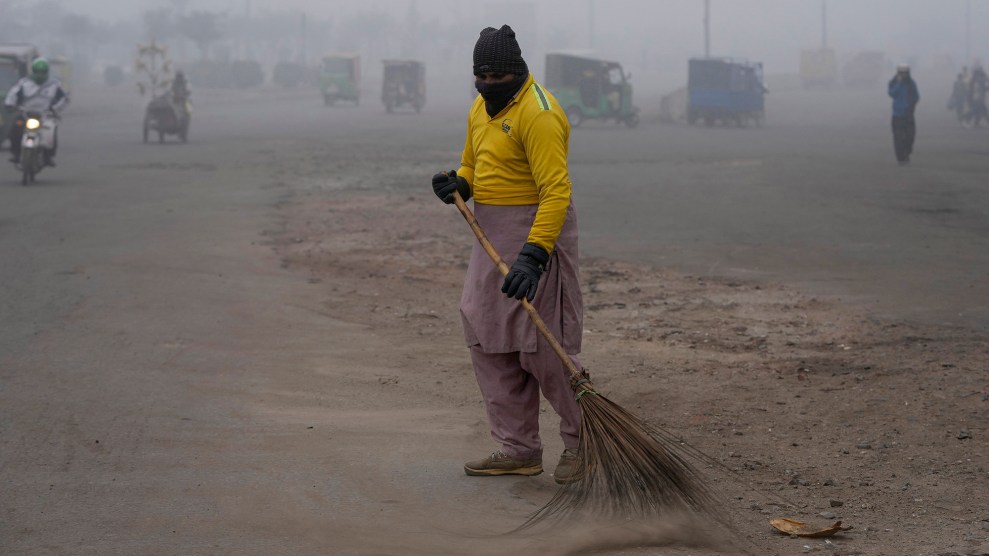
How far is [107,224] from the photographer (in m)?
11.8

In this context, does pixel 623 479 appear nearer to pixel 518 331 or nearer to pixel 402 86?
pixel 518 331

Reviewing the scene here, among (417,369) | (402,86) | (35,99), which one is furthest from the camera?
(402,86)

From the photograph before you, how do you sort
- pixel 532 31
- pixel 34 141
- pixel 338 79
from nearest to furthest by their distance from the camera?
pixel 34 141, pixel 338 79, pixel 532 31

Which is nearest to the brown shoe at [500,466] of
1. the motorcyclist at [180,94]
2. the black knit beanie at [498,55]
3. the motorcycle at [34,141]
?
the black knit beanie at [498,55]

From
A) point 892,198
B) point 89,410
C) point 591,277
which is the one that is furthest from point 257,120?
point 89,410

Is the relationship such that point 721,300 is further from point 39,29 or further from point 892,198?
point 39,29

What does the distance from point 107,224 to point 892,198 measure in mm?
9209

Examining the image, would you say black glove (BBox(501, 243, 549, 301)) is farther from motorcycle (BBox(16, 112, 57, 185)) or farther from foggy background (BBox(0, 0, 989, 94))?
foggy background (BBox(0, 0, 989, 94))

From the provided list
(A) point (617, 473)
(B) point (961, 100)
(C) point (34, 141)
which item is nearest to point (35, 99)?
(C) point (34, 141)

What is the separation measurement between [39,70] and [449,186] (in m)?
12.5

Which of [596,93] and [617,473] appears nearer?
[617,473]

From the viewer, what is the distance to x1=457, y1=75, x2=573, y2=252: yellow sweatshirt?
13.8ft

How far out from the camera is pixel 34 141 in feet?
50.2

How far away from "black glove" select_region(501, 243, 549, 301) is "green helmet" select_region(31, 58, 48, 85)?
12782mm
